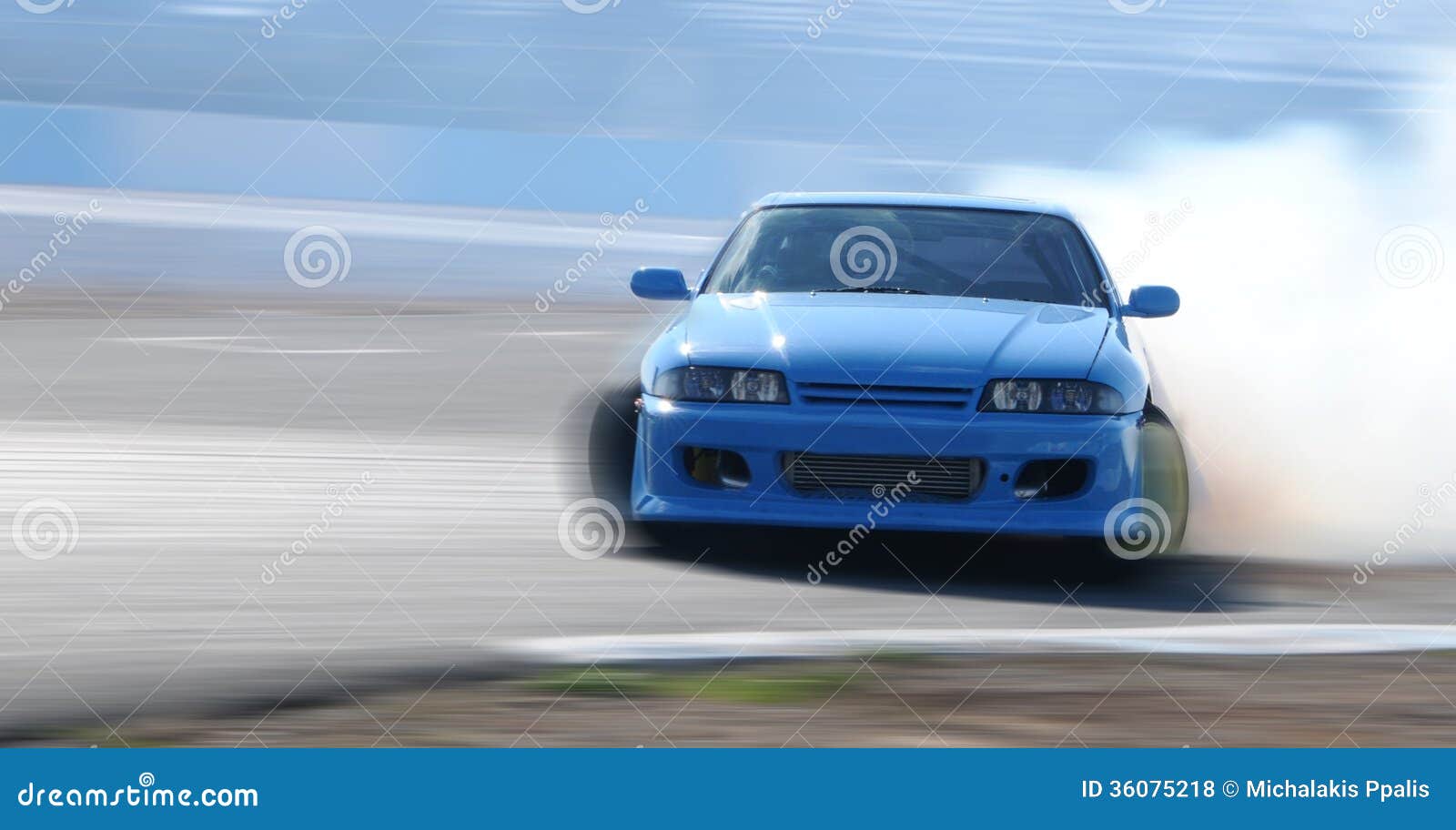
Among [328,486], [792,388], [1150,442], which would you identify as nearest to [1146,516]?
[1150,442]

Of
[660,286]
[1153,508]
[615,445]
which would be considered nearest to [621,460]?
[615,445]

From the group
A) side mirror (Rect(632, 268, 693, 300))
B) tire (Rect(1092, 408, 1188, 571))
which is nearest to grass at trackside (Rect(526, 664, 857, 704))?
tire (Rect(1092, 408, 1188, 571))

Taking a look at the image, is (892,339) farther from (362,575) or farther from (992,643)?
(362,575)

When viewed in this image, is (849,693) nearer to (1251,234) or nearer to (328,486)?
(328,486)

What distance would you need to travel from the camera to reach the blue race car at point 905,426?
21.6ft

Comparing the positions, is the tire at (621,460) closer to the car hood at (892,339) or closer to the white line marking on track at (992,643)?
the car hood at (892,339)

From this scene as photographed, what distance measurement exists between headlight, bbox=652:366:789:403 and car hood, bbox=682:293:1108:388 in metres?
0.03

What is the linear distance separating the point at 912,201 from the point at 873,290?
0.79 metres

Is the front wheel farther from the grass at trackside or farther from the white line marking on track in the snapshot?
the grass at trackside

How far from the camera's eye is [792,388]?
670 cm

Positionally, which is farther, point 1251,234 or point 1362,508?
point 1251,234

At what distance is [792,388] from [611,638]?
1.33m

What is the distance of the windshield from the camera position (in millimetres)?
7875

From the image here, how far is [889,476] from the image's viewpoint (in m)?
6.57
